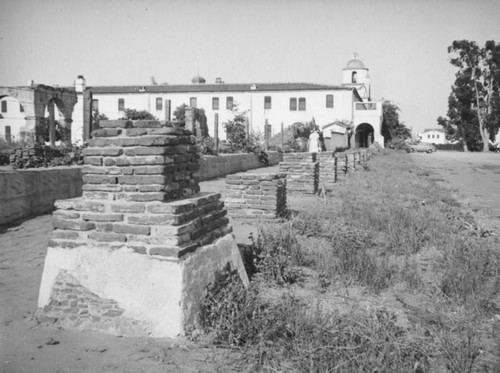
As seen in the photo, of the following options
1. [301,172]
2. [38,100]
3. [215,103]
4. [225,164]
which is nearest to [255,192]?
[301,172]

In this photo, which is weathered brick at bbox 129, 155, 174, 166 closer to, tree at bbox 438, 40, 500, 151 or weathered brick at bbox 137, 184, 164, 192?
weathered brick at bbox 137, 184, 164, 192

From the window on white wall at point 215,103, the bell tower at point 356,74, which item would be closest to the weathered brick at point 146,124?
the window on white wall at point 215,103

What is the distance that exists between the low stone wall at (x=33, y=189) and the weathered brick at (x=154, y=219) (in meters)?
4.38

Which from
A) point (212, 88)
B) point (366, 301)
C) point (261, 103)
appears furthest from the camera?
point (212, 88)

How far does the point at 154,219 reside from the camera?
3068 mm

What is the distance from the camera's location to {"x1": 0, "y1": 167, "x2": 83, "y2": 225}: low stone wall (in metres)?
6.46

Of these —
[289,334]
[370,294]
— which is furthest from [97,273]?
[370,294]

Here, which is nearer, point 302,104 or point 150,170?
point 150,170

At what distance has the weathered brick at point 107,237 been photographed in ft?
10.3

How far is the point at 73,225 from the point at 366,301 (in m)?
2.53

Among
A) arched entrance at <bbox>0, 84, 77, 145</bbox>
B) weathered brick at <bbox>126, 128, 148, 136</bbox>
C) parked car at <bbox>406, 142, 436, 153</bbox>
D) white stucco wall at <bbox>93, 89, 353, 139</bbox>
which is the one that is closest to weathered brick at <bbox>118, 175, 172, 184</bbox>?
weathered brick at <bbox>126, 128, 148, 136</bbox>

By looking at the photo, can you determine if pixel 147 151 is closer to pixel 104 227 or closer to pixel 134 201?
pixel 134 201

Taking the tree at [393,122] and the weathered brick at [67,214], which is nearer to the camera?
the weathered brick at [67,214]

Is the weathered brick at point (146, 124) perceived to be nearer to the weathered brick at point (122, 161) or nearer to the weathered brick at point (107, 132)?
the weathered brick at point (107, 132)
